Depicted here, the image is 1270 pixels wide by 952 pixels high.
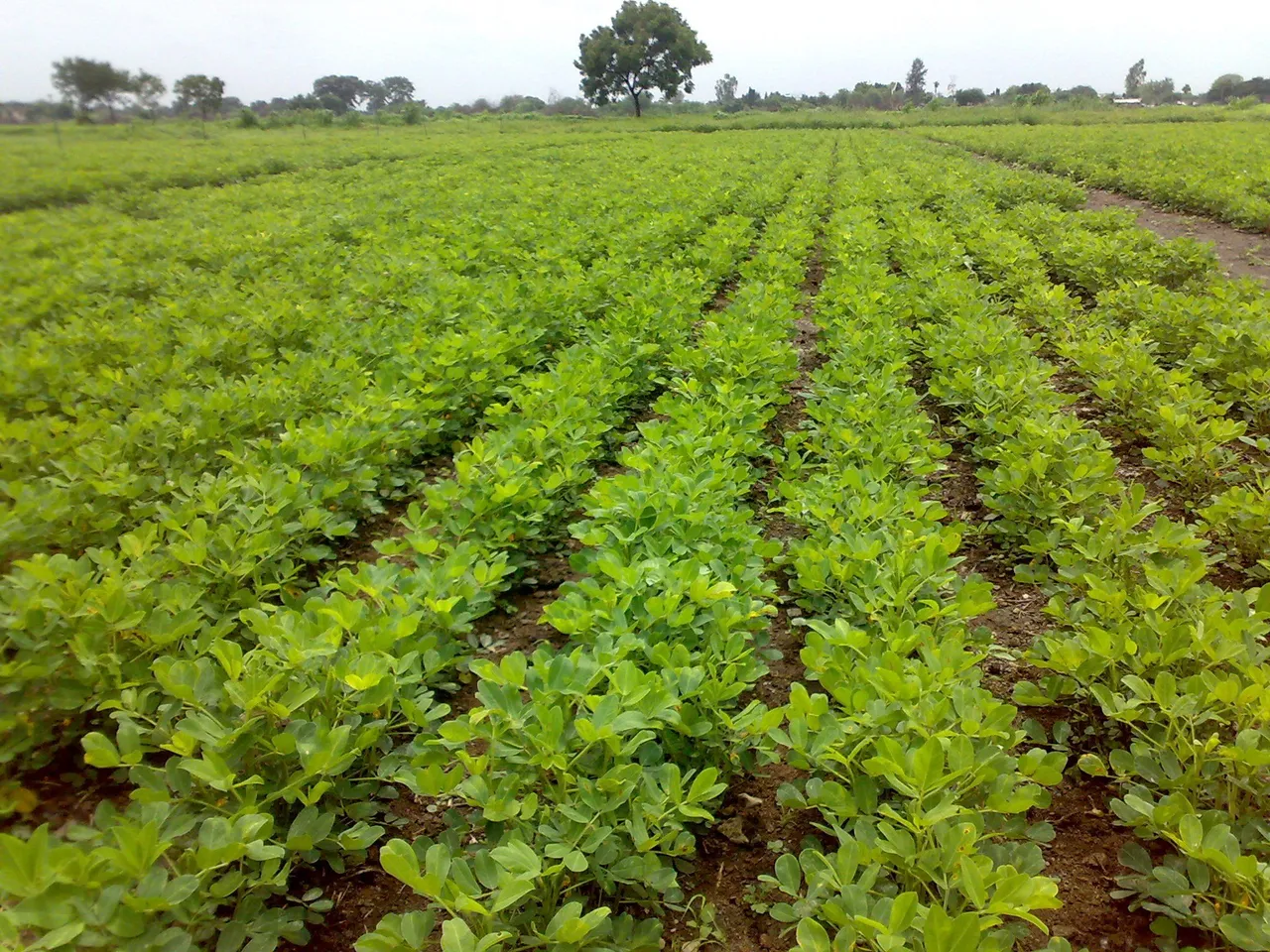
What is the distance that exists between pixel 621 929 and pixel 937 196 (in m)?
14.9

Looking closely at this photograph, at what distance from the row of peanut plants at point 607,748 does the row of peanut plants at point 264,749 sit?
0.17 meters

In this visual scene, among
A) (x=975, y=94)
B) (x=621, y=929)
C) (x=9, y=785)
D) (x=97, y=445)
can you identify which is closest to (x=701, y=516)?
(x=621, y=929)

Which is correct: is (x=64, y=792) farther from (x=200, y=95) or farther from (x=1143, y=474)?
(x=200, y=95)

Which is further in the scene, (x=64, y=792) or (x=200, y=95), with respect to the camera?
(x=200, y=95)

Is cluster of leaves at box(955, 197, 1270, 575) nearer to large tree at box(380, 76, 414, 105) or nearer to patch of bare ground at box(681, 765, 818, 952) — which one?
patch of bare ground at box(681, 765, 818, 952)

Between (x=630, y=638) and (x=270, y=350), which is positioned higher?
(x=270, y=350)

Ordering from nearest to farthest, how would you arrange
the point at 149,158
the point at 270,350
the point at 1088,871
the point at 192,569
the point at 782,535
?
1. the point at 1088,871
2. the point at 192,569
3. the point at 782,535
4. the point at 270,350
5. the point at 149,158

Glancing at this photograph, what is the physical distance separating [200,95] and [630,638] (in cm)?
3543

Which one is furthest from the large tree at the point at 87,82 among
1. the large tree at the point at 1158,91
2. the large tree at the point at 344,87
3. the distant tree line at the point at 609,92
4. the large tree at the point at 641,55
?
the large tree at the point at 1158,91

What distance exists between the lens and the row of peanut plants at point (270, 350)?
3.27 meters

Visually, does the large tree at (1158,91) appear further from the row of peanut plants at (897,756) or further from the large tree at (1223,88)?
the row of peanut plants at (897,756)

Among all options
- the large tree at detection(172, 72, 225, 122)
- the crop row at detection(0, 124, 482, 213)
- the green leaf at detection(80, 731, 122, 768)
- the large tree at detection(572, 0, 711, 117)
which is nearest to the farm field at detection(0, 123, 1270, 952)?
the green leaf at detection(80, 731, 122, 768)

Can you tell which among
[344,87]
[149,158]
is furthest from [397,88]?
[149,158]

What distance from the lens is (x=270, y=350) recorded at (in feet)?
17.2
